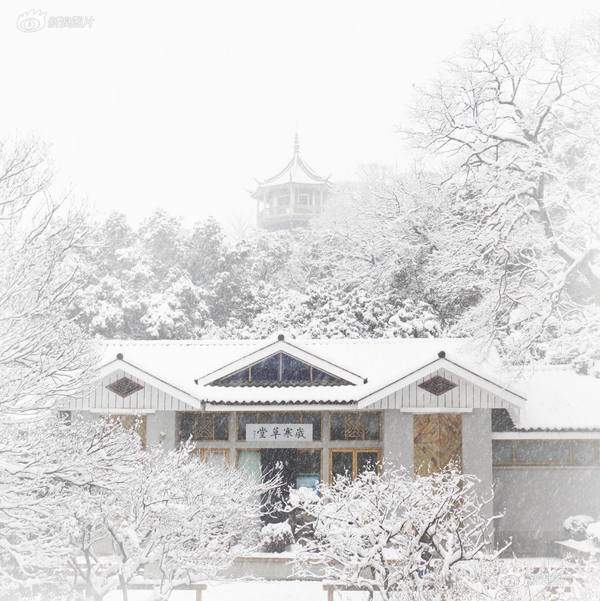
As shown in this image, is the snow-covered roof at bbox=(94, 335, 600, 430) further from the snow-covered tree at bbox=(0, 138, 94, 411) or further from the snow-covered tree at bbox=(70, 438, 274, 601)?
the snow-covered tree at bbox=(0, 138, 94, 411)

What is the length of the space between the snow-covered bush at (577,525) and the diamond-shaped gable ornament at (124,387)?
9504 millimetres

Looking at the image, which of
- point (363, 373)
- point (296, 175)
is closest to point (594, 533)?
point (363, 373)

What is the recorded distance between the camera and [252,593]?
11.9 metres

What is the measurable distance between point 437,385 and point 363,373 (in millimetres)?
1753

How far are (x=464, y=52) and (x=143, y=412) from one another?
11.1 m

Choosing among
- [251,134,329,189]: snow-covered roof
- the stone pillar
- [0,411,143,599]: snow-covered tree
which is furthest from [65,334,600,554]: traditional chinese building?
[251,134,329,189]: snow-covered roof

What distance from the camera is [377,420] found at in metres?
14.9

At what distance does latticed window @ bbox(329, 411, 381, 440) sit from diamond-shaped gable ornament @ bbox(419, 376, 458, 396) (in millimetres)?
1295

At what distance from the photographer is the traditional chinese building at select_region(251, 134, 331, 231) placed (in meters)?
44.8

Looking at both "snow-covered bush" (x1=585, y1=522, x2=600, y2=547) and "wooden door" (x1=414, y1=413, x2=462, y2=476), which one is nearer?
"snow-covered bush" (x1=585, y1=522, x2=600, y2=547)

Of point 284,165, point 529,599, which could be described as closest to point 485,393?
point 529,599

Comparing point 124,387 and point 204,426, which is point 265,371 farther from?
point 124,387

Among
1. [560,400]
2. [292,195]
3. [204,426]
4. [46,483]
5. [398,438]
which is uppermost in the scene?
[292,195]

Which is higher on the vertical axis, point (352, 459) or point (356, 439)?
Result: point (356, 439)
